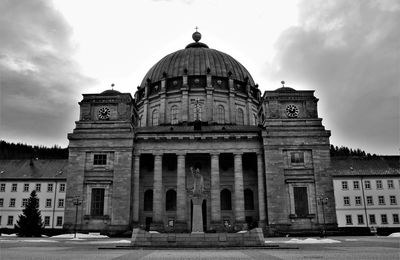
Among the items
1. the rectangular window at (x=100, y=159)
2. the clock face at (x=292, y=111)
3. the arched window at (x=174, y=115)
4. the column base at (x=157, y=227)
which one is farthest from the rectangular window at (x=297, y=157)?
the rectangular window at (x=100, y=159)

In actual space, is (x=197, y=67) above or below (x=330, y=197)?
above

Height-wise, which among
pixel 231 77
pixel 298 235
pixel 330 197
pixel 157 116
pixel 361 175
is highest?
pixel 231 77

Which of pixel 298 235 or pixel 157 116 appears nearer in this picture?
pixel 298 235

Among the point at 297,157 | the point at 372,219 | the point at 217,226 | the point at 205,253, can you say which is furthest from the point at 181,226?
the point at 372,219

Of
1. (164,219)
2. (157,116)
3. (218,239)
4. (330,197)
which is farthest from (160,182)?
(218,239)

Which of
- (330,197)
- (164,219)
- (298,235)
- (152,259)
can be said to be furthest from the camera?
(164,219)

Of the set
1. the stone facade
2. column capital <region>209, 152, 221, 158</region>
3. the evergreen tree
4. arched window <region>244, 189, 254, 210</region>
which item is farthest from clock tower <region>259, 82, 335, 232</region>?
the evergreen tree

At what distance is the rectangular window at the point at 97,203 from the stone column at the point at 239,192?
1680 cm

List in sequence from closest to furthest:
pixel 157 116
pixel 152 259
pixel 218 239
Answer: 1. pixel 152 259
2. pixel 218 239
3. pixel 157 116

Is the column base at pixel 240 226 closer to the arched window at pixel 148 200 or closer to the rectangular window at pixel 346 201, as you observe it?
the arched window at pixel 148 200

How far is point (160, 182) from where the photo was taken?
49.7m

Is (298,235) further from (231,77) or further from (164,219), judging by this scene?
(231,77)

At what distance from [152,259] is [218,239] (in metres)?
9.68

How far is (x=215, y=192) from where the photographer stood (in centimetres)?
4894
